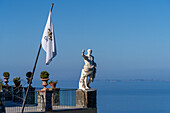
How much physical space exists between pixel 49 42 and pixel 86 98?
493cm

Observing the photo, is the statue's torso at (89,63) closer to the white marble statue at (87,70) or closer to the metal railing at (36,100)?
the white marble statue at (87,70)

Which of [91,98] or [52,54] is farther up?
[52,54]

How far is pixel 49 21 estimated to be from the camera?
11820mm

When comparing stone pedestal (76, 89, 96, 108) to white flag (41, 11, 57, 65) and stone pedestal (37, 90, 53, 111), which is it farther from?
white flag (41, 11, 57, 65)

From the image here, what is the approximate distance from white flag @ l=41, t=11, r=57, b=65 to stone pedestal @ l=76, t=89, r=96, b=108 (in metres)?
4.60

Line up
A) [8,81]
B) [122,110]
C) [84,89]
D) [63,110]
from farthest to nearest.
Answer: [122,110] < [8,81] < [84,89] < [63,110]

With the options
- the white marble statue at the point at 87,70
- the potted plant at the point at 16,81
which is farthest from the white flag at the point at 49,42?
the potted plant at the point at 16,81

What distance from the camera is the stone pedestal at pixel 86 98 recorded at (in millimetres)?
15891

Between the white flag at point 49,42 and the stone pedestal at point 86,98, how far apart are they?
4.60 metres

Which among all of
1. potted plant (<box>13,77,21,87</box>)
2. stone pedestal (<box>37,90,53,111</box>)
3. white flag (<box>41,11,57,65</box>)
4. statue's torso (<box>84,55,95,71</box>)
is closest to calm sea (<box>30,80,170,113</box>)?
potted plant (<box>13,77,21,87</box>)

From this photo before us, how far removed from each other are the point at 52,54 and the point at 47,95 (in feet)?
9.58

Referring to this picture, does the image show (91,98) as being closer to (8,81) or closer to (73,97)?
(73,97)

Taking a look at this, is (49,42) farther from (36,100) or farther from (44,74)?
(36,100)

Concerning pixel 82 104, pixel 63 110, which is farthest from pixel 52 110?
pixel 82 104
